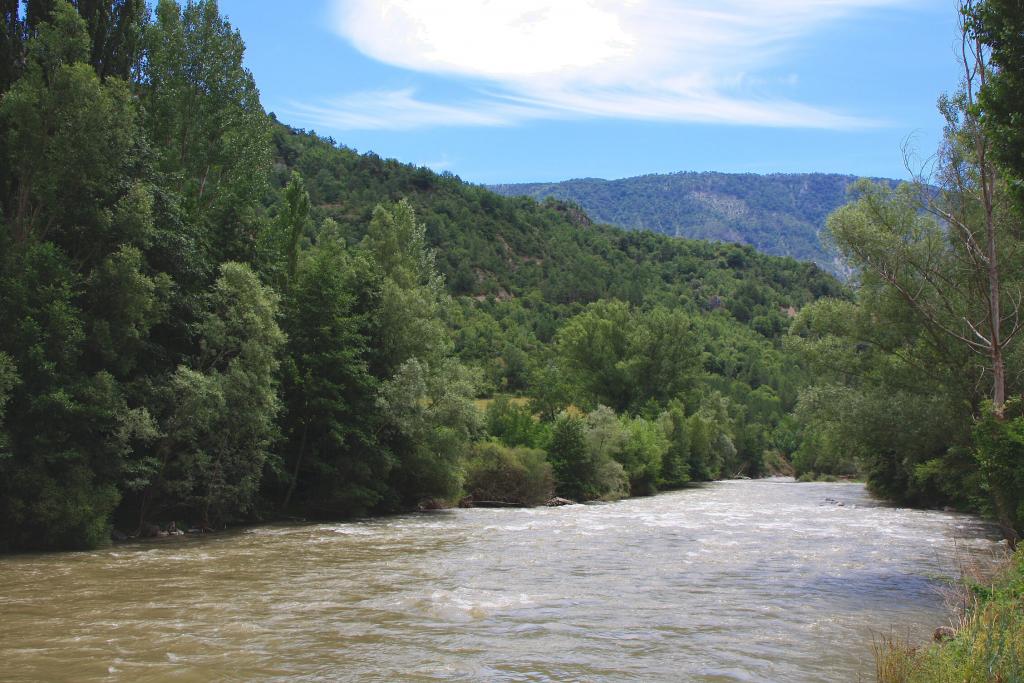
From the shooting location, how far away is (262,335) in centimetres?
2958

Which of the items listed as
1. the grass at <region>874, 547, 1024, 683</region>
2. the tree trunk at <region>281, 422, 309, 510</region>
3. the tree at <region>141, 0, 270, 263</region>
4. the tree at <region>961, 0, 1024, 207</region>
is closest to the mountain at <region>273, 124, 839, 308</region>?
the tree at <region>141, 0, 270, 263</region>

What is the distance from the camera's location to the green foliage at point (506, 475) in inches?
1791

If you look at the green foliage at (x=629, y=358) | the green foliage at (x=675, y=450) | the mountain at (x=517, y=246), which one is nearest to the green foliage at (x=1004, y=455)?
the green foliage at (x=675, y=450)

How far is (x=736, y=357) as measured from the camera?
15100 centimetres

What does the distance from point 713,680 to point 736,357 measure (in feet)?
478

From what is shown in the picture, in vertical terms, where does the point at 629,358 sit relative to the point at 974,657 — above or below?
above

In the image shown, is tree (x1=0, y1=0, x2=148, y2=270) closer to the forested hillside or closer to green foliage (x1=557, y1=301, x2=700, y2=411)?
the forested hillside

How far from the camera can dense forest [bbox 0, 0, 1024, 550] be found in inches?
918

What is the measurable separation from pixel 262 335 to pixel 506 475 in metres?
20.8

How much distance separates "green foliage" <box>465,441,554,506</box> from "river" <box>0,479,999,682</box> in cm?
1487

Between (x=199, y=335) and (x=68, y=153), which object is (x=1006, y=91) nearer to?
(x=68, y=153)

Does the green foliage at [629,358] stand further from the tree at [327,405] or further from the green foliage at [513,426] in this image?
the tree at [327,405]

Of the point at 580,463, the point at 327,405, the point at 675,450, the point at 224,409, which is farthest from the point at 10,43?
the point at 675,450

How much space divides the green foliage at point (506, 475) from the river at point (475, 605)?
14.9m
